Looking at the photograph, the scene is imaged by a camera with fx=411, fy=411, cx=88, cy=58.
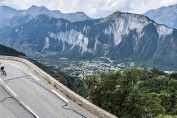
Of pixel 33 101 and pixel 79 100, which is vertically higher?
pixel 79 100

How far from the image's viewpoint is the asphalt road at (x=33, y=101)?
90.3ft

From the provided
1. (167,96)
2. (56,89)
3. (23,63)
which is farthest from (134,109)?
(167,96)

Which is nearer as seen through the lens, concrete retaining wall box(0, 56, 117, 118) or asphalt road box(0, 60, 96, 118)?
concrete retaining wall box(0, 56, 117, 118)

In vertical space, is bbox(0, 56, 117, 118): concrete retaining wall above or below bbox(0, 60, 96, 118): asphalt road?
above

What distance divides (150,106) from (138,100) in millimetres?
1388

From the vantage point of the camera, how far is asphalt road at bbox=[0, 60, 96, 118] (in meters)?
27.5

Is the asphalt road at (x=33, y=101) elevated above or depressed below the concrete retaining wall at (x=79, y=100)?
below

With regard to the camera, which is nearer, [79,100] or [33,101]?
[79,100]

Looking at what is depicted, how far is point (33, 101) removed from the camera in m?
31.6

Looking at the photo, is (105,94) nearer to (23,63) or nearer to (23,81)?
(23,81)

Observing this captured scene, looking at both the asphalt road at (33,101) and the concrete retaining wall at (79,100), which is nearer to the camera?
the concrete retaining wall at (79,100)

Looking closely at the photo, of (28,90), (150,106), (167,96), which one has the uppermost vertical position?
(28,90)

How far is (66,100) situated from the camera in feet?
102

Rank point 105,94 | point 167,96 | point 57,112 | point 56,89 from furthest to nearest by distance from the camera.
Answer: point 167,96, point 105,94, point 56,89, point 57,112
